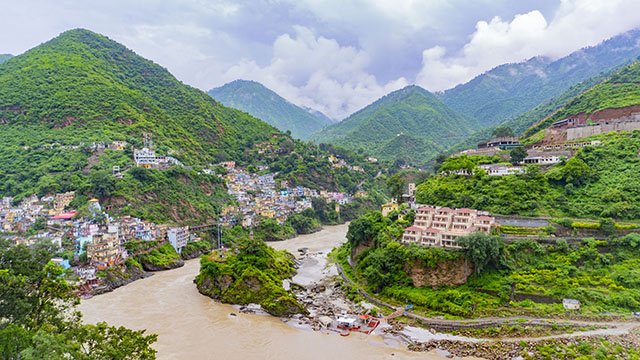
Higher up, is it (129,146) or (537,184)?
(129,146)

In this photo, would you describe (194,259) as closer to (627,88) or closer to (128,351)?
(128,351)

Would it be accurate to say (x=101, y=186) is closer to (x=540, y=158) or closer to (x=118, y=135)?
(x=118, y=135)

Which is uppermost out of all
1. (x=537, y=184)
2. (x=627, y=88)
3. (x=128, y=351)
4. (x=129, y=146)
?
(x=627, y=88)

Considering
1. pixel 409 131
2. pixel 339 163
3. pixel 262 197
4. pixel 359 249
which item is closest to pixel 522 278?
pixel 359 249

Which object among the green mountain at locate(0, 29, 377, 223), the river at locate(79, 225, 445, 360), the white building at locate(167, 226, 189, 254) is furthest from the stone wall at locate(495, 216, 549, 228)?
the green mountain at locate(0, 29, 377, 223)

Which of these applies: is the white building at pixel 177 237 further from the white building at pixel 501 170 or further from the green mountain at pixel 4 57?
the green mountain at pixel 4 57

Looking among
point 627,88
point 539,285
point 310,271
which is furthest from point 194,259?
point 627,88
